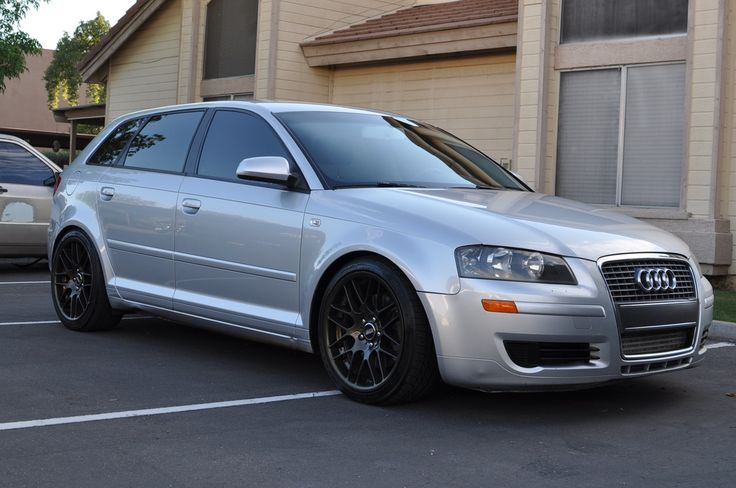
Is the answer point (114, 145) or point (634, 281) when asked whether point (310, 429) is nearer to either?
point (634, 281)

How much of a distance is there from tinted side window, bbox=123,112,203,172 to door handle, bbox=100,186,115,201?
218mm

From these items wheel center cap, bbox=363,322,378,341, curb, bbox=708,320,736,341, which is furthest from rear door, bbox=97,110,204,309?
curb, bbox=708,320,736,341

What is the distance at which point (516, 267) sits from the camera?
5.15m

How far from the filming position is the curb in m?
8.83

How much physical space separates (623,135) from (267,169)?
801 centimetres

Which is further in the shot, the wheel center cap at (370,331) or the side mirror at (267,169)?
the side mirror at (267,169)

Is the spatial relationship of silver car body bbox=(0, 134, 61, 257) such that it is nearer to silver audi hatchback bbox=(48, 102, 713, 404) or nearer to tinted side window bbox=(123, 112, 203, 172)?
silver audi hatchback bbox=(48, 102, 713, 404)

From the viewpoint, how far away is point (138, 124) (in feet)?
25.7

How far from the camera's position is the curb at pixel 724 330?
348 inches

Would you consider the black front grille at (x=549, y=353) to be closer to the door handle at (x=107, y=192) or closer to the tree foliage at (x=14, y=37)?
the door handle at (x=107, y=192)

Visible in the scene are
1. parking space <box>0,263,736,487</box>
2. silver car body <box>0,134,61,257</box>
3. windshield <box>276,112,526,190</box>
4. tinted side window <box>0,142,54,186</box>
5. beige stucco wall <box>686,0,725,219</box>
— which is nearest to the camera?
parking space <box>0,263,736,487</box>

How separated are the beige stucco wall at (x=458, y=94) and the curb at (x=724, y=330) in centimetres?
667

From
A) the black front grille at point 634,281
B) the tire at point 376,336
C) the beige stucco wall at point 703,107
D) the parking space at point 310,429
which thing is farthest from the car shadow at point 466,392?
the beige stucco wall at point 703,107

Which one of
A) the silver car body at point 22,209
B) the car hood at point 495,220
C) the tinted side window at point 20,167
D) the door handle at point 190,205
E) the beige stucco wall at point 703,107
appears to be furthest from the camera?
the tinted side window at point 20,167
